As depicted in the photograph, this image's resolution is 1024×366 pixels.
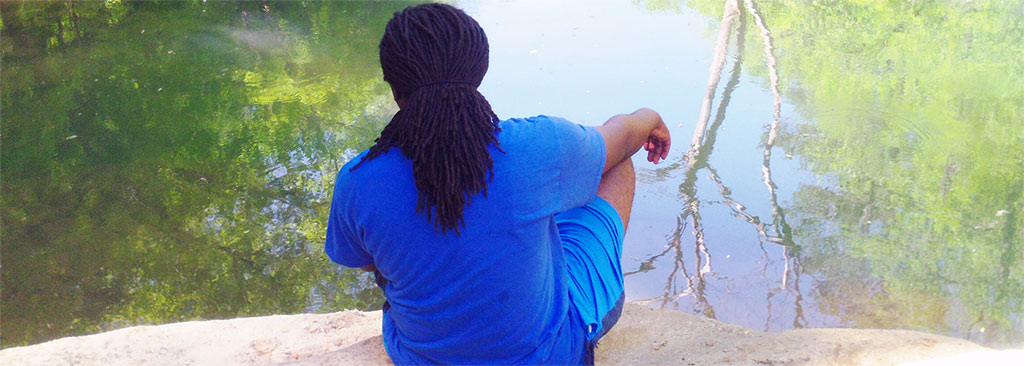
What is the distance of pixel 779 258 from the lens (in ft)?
10.6

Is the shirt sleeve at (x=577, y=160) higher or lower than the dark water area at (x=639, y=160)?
Answer: higher

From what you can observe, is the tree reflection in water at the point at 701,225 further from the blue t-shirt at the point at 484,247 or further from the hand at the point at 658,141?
the blue t-shirt at the point at 484,247

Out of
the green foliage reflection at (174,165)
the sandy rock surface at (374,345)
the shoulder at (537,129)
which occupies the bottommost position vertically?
the green foliage reflection at (174,165)

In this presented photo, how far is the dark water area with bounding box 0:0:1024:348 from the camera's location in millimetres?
3193

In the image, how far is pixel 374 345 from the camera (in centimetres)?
242

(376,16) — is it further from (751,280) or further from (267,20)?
(751,280)

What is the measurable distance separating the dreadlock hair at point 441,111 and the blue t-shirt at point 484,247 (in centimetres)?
3

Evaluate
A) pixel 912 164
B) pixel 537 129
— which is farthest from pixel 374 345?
pixel 912 164

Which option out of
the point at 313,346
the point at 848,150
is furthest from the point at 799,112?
the point at 313,346

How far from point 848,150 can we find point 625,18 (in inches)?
128

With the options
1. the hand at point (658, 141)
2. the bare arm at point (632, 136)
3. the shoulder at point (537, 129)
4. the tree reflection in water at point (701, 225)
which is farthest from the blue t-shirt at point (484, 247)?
the tree reflection in water at point (701, 225)

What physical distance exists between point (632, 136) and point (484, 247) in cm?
83

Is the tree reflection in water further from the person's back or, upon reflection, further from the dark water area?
Result: the person's back

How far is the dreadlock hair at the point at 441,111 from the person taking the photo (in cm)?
157
